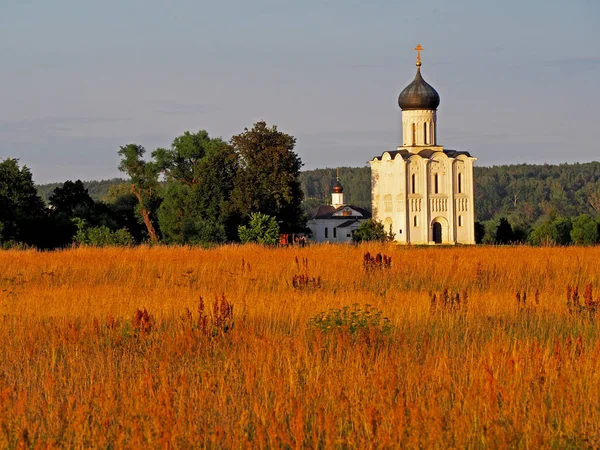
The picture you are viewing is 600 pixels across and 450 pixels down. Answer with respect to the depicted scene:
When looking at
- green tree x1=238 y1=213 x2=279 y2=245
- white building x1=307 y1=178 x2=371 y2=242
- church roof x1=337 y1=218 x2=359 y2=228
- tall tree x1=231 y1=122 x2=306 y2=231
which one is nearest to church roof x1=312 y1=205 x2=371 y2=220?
white building x1=307 y1=178 x2=371 y2=242

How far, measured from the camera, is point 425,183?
84250 millimetres

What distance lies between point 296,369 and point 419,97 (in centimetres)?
7764

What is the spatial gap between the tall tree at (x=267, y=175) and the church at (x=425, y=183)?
14110mm

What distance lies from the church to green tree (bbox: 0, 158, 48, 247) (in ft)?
100

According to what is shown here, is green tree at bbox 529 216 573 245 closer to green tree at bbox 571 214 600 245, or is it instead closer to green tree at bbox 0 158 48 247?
green tree at bbox 571 214 600 245

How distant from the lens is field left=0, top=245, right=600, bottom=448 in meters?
6.94

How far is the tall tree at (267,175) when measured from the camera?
69688 mm

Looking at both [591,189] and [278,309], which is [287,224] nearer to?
[278,309]

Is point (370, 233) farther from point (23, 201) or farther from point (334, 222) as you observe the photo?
point (334, 222)

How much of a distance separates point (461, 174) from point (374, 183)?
7921 millimetres

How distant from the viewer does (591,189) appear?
185500 mm

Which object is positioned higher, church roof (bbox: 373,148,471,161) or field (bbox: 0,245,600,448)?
church roof (bbox: 373,148,471,161)

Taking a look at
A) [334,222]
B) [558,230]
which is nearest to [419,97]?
[558,230]

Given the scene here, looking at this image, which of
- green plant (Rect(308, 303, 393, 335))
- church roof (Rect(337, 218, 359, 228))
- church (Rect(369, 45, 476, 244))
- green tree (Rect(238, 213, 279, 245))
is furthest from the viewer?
church roof (Rect(337, 218, 359, 228))
